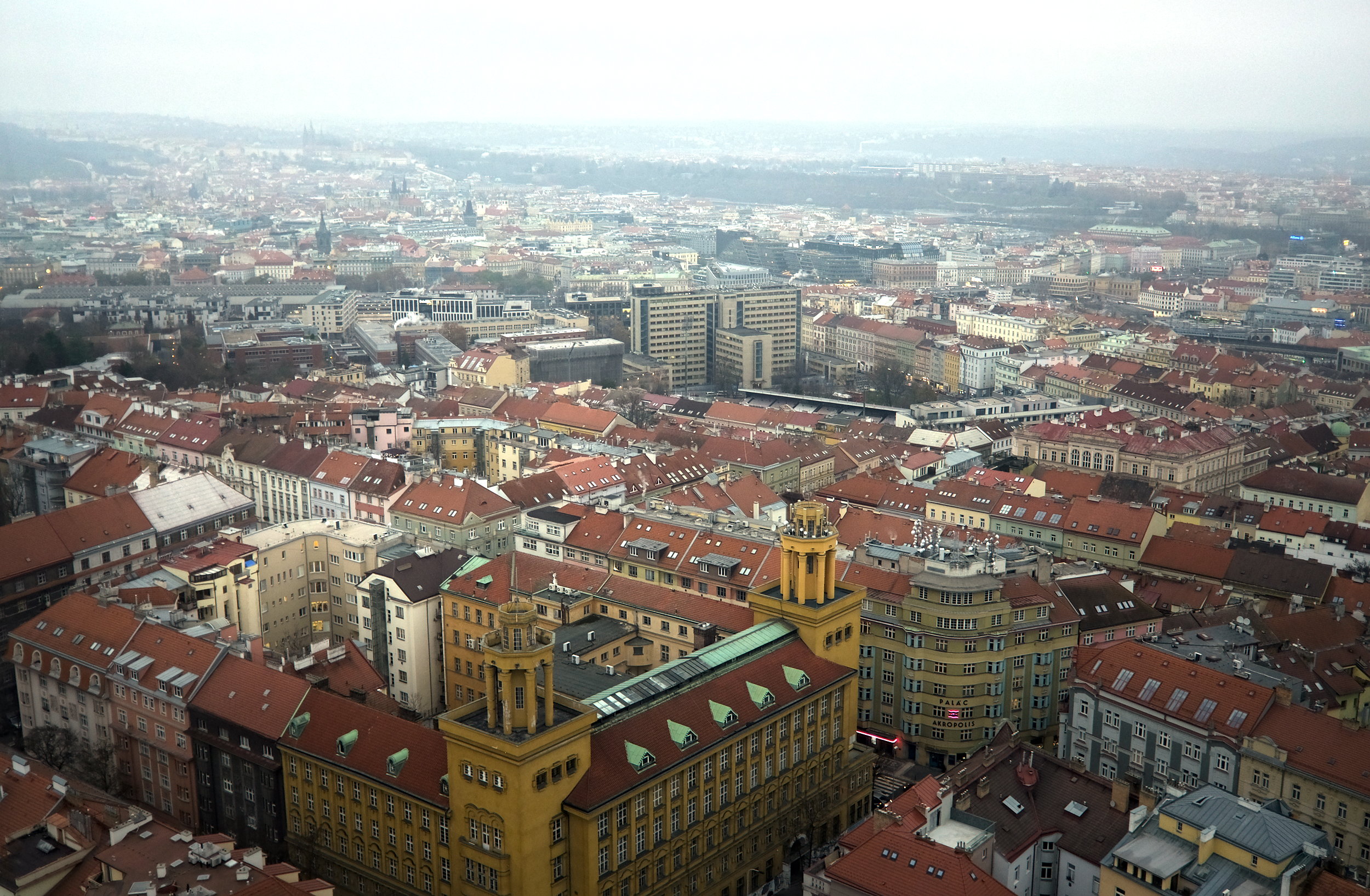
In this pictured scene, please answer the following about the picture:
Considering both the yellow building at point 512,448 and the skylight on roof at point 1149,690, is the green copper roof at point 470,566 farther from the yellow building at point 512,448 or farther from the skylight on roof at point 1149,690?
the yellow building at point 512,448

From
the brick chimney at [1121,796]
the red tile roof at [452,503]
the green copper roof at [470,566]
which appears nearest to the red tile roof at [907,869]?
the brick chimney at [1121,796]

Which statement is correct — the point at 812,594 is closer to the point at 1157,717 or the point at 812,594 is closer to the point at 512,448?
the point at 1157,717

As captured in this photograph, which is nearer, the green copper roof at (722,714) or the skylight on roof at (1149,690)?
the green copper roof at (722,714)

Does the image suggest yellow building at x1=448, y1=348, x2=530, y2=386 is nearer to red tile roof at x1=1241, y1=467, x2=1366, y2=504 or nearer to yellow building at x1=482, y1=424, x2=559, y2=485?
yellow building at x1=482, y1=424, x2=559, y2=485

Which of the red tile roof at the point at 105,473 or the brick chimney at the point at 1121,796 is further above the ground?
the brick chimney at the point at 1121,796

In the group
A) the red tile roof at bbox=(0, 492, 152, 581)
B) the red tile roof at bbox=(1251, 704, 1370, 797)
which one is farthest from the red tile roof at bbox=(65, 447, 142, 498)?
the red tile roof at bbox=(1251, 704, 1370, 797)

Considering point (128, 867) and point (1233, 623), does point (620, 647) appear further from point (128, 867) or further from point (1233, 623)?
point (1233, 623)

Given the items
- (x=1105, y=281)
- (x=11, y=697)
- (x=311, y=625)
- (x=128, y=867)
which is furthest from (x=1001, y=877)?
(x=1105, y=281)

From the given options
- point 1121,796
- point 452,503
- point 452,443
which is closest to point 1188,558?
point 1121,796
